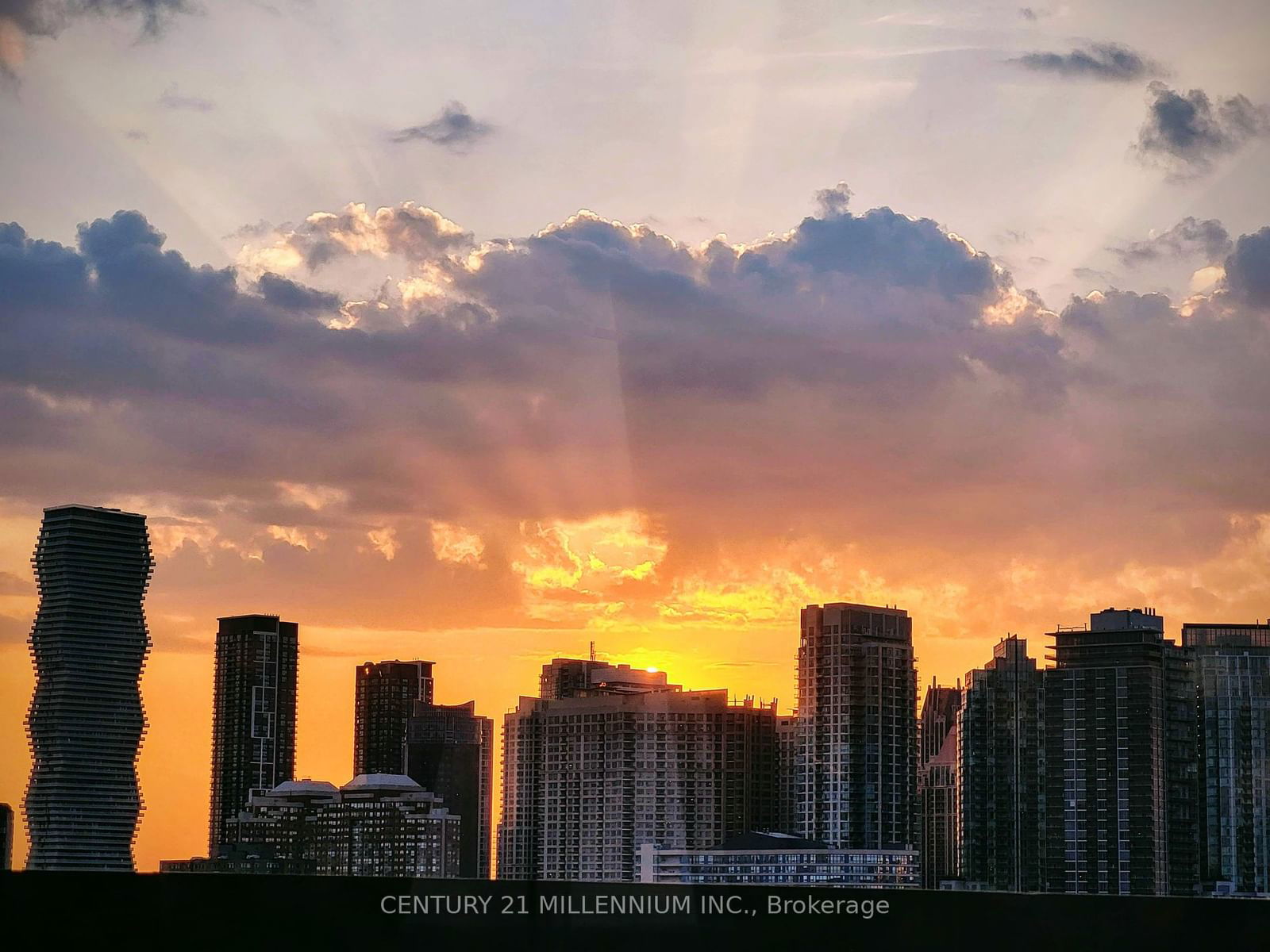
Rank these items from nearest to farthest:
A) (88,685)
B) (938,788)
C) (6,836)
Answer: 1. (6,836)
2. (938,788)
3. (88,685)

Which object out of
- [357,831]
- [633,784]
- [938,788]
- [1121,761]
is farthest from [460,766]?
[1121,761]

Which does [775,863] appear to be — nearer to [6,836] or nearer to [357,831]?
[357,831]

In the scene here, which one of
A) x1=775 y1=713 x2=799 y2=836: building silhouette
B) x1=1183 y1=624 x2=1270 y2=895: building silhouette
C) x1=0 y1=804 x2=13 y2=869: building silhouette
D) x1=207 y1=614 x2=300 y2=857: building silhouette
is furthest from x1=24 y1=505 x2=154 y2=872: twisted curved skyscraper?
x1=1183 y1=624 x2=1270 y2=895: building silhouette

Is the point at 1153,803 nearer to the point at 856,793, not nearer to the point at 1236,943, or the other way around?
the point at 856,793

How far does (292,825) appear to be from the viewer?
154 feet

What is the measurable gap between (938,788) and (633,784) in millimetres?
6699

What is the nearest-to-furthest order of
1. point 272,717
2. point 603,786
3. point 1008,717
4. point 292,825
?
1. point 1008,717
2. point 603,786
3. point 292,825
4. point 272,717

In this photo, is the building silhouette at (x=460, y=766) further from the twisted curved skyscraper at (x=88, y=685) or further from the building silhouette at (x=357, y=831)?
the twisted curved skyscraper at (x=88, y=685)

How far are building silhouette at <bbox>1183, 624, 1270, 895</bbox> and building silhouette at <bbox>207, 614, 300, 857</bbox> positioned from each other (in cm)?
2890

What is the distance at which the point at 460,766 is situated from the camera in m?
47.1

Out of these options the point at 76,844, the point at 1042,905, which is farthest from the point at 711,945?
the point at 76,844

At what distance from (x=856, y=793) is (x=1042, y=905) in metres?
33.2

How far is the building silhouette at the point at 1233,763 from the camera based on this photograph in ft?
109

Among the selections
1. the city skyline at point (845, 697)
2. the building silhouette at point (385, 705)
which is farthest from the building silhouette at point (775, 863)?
the building silhouette at point (385, 705)
